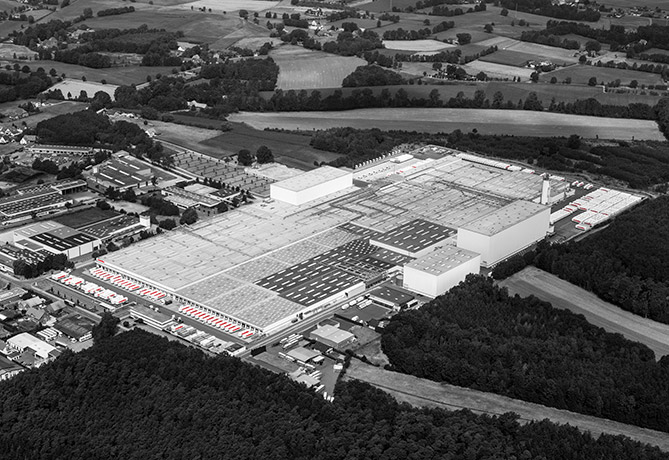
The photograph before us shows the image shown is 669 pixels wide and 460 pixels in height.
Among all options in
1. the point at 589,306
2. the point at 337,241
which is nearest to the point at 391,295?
the point at 337,241

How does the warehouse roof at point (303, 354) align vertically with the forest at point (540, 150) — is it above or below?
above

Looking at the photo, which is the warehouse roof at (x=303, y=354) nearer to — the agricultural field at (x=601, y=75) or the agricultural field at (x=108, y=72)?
the agricultural field at (x=108, y=72)

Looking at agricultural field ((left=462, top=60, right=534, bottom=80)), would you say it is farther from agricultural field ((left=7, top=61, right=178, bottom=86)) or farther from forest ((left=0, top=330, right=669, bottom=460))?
forest ((left=0, top=330, right=669, bottom=460))

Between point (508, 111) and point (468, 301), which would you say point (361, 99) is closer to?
point (508, 111)

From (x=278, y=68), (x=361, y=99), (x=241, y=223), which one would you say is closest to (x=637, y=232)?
(x=241, y=223)


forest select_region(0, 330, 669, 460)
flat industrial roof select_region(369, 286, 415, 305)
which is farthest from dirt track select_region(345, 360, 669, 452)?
flat industrial roof select_region(369, 286, 415, 305)

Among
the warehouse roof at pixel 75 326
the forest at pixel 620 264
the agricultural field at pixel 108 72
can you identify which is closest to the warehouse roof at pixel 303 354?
the warehouse roof at pixel 75 326
